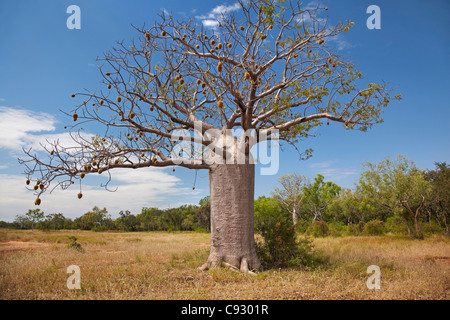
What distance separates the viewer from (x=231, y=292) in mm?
5102

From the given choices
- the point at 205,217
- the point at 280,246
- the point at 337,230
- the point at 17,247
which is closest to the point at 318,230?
the point at 337,230

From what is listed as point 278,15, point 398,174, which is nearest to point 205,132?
point 278,15

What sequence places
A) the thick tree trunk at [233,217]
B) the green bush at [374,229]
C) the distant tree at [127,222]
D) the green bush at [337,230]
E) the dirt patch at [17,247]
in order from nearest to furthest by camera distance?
the thick tree trunk at [233,217], the dirt patch at [17,247], the green bush at [374,229], the green bush at [337,230], the distant tree at [127,222]

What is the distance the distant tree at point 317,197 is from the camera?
37.8m

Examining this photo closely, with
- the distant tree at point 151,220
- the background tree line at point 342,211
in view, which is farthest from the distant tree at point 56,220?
the distant tree at point 151,220

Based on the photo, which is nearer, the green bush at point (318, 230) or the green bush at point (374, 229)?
the green bush at point (374, 229)

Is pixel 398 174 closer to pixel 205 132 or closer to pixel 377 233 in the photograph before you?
pixel 377 233

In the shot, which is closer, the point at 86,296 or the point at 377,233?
the point at 86,296

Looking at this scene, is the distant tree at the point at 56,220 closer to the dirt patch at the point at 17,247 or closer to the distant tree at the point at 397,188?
the dirt patch at the point at 17,247

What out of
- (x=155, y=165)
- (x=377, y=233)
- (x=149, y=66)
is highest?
(x=149, y=66)

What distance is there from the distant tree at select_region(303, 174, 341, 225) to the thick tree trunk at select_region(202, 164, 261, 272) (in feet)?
96.3

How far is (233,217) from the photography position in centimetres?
763
